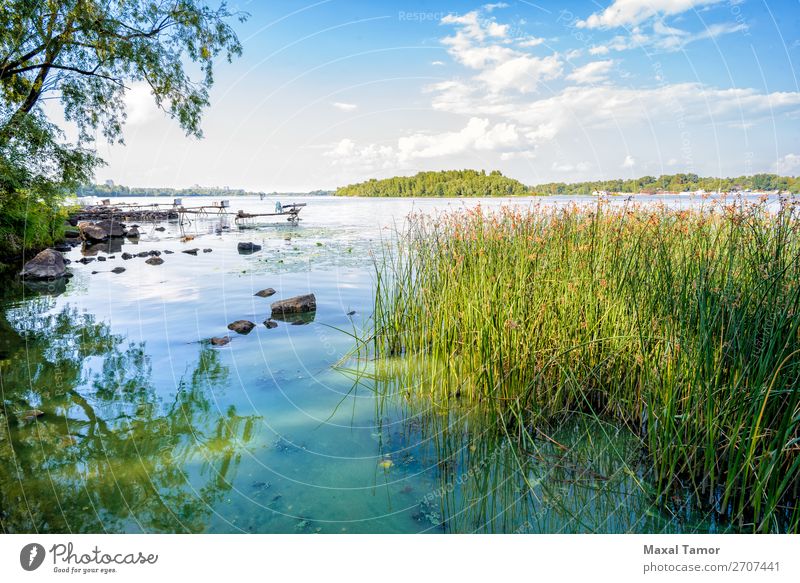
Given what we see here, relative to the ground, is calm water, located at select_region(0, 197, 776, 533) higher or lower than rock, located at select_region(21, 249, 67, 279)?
lower

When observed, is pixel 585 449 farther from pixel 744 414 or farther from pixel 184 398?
pixel 184 398

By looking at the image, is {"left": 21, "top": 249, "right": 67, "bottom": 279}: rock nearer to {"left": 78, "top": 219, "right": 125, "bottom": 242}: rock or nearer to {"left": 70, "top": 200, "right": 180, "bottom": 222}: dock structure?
{"left": 78, "top": 219, "right": 125, "bottom": 242}: rock

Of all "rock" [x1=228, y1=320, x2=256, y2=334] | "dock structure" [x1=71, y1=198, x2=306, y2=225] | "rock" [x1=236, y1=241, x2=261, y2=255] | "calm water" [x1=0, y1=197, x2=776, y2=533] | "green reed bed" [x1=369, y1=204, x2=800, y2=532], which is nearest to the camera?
"green reed bed" [x1=369, y1=204, x2=800, y2=532]

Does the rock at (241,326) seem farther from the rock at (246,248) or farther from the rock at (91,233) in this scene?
the rock at (91,233)

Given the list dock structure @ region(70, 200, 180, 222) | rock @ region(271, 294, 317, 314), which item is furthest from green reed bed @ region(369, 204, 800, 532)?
dock structure @ region(70, 200, 180, 222)

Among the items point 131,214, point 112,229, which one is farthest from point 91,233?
point 131,214

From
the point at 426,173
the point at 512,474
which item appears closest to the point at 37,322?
the point at 512,474

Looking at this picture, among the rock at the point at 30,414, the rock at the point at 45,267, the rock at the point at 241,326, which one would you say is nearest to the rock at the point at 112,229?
the rock at the point at 45,267

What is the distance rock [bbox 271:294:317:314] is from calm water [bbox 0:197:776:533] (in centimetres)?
88

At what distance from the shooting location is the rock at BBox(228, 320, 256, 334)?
665 centimetres

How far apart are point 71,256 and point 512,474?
17.6m

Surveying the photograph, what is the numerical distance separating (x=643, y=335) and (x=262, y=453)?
9.95ft

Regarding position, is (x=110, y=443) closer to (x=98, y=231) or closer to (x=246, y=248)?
(x=246, y=248)

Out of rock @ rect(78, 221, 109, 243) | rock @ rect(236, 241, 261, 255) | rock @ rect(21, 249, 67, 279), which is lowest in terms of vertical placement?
rock @ rect(21, 249, 67, 279)
